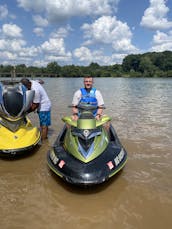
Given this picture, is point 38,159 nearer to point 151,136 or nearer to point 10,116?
point 10,116

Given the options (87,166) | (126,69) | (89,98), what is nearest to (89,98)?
(89,98)

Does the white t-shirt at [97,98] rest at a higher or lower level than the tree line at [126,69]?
lower

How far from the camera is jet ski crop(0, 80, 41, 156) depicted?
4.17 m

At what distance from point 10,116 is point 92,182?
213 cm

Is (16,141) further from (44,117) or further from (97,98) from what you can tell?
(97,98)

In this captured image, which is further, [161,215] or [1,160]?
[1,160]

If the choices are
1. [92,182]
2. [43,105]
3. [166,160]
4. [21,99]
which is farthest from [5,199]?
[166,160]

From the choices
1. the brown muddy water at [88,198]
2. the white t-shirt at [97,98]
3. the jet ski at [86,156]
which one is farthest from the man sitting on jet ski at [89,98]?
the brown muddy water at [88,198]

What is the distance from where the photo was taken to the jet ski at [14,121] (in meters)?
4.17

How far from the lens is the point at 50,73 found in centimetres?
9494

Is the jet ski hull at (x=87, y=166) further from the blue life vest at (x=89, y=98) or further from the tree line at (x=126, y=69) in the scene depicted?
the tree line at (x=126, y=69)

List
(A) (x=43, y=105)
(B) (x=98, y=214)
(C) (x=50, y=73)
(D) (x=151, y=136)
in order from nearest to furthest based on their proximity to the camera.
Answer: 1. (B) (x=98, y=214)
2. (A) (x=43, y=105)
3. (D) (x=151, y=136)
4. (C) (x=50, y=73)

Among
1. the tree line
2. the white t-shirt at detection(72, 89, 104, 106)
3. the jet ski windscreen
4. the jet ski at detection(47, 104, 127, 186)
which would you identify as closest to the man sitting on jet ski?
the white t-shirt at detection(72, 89, 104, 106)

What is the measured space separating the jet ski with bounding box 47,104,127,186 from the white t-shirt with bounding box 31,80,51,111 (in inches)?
68.5
